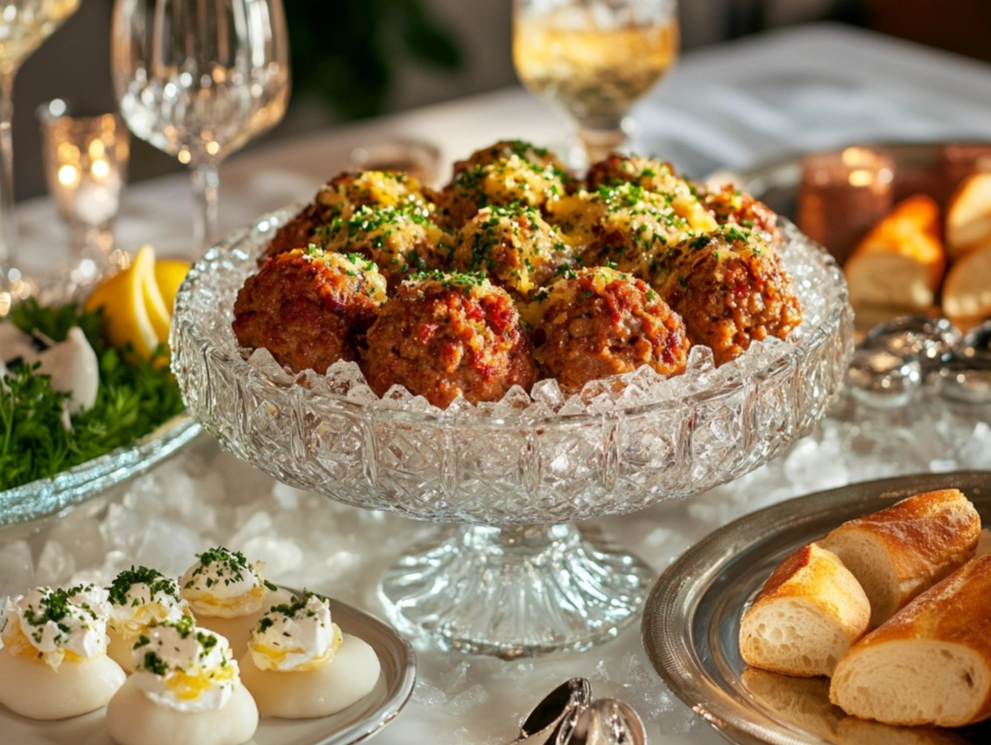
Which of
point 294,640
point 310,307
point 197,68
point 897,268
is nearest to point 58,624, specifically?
point 294,640

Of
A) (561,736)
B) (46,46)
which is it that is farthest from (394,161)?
(46,46)

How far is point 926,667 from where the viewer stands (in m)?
0.93

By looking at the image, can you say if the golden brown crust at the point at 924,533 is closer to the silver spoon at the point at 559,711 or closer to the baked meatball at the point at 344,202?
the silver spoon at the point at 559,711

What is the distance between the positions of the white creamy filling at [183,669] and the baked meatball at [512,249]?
393 mm

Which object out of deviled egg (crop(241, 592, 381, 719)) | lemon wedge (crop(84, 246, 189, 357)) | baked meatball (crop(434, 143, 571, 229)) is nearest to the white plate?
deviled egg (crop(241, 592, 381, 719))

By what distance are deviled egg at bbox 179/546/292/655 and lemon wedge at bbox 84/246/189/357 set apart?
0.56 m

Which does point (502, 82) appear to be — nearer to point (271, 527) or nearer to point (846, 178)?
point (846, 178)

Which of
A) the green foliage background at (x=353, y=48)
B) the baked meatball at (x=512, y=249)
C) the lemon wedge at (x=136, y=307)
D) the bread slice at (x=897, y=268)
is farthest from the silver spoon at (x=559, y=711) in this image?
the green foliage background at (x=353, y=48)

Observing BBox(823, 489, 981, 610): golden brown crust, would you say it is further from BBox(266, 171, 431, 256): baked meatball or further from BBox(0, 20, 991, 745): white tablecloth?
BBox(266, 171, 431, 256): baked meatball

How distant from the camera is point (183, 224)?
2.10m

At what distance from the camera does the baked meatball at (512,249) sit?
111 centimetres

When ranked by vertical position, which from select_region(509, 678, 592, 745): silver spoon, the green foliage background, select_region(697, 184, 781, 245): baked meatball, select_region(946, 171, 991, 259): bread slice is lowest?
the green foliage background

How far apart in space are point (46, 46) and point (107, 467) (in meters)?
2.59

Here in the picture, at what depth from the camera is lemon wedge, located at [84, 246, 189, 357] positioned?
151 centimetres
